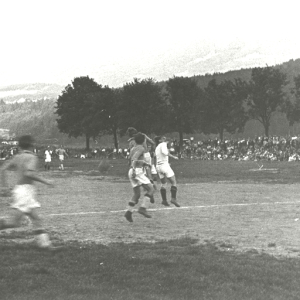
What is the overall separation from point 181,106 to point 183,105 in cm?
35

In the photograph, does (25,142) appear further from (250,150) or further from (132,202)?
(250,150)

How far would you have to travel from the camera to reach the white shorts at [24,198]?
10.2 m

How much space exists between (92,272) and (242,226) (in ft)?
18.6

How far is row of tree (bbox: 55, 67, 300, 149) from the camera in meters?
76.0

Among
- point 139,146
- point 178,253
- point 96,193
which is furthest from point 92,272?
point 96,193

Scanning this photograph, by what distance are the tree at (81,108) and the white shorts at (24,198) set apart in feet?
275

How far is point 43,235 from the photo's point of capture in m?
10.2

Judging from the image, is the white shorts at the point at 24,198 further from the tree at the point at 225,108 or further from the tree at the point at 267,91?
the tree at the point at 225,108

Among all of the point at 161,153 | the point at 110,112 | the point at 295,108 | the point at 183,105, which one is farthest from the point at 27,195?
the point at 110,112

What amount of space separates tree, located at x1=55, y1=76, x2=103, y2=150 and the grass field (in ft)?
254

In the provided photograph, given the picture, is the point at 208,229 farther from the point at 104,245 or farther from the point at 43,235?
the point at 43,235

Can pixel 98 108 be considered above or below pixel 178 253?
above

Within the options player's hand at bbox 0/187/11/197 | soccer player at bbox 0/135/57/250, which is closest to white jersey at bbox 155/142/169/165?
soccer player at bbox 0/135/57/250

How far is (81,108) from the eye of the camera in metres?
100
